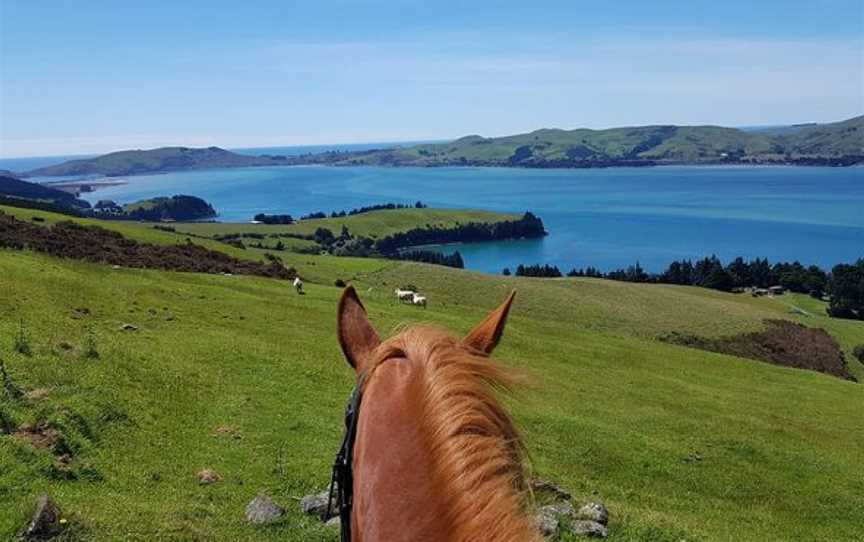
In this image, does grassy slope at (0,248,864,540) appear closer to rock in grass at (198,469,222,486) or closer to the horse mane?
rock in grass at (198,469,222,486)

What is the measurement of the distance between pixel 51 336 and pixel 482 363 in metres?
16.0

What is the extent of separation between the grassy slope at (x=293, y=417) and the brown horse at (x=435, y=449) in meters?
0.36

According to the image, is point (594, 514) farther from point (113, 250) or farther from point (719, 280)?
point (719, 280)

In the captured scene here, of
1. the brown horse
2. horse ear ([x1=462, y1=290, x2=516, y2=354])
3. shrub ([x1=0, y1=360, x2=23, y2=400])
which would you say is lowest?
shrub ([x1=0, y1=360, x2=23, y2=400])

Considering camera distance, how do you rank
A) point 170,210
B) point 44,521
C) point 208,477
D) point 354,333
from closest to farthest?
point 354,333, point 44,521, point 208,477, point 170,210

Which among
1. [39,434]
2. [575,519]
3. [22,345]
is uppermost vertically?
[22,345]

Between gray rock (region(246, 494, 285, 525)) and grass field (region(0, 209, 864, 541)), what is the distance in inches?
6.8

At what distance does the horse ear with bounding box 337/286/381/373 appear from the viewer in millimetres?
2626

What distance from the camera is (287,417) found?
1439 cm

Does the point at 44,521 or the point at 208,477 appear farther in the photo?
the point at 208,477

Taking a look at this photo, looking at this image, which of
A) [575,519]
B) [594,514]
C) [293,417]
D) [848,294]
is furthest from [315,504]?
[848,294]

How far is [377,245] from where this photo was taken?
13325 centimetres

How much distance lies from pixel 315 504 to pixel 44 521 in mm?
3492

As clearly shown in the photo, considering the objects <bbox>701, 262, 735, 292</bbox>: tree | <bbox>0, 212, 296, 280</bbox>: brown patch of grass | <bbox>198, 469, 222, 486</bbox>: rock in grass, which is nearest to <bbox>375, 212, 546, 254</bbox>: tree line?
<bbox>701, 262, 735, 292</bbox>: tree
